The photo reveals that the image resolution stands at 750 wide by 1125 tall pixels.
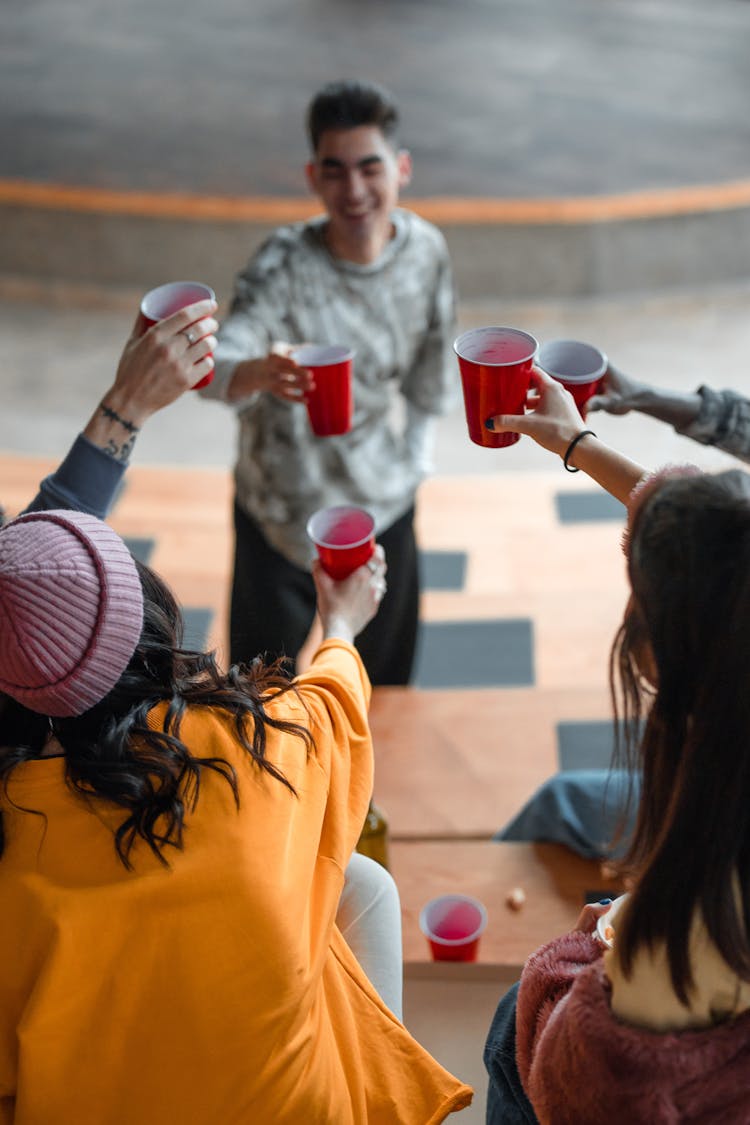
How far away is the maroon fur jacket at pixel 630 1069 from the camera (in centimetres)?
103

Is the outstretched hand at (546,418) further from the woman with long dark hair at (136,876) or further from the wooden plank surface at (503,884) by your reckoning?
the wooden plank surface at (503,884)

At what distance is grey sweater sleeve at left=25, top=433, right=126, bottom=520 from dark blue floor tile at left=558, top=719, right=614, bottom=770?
3.52 feet

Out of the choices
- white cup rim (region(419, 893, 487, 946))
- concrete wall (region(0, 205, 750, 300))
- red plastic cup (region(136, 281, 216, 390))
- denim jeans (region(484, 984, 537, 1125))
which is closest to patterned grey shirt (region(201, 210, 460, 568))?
red plastic cup (region(136, 281, 216, 390))

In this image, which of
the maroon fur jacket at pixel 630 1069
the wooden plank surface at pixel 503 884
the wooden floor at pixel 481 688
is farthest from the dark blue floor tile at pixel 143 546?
the maroon fur jacket at pixel 630 1069

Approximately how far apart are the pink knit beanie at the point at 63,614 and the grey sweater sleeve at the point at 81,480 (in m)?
0.39

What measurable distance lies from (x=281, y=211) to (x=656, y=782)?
14.8 ft

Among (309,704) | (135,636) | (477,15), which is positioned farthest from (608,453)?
(477,15)

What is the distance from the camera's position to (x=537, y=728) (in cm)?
242

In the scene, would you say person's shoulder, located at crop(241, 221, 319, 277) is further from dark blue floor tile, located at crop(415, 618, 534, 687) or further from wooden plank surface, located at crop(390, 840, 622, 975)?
dark blue floor tile, located at crop(415, 618, 534, 687)

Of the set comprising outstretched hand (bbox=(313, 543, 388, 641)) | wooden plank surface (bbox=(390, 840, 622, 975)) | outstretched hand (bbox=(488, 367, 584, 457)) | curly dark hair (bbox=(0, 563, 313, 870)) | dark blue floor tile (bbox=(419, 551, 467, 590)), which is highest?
outstretched hand (bbox=(488, 367, 584, 457))

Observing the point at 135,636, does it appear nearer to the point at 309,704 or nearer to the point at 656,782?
the point at 309,704

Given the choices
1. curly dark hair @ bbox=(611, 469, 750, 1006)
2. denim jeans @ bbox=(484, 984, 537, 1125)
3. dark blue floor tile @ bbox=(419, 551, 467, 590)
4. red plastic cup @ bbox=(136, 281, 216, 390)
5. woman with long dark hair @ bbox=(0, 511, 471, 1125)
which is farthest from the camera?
dark blue floor tile @ bbox=(419, 551, 467, 590)

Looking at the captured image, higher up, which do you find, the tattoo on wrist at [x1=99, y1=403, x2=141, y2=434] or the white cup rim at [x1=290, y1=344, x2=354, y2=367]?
the tattoo on wrist at [x1=99, y1=403, x2=141, y2=434]

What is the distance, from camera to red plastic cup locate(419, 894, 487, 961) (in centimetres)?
172
